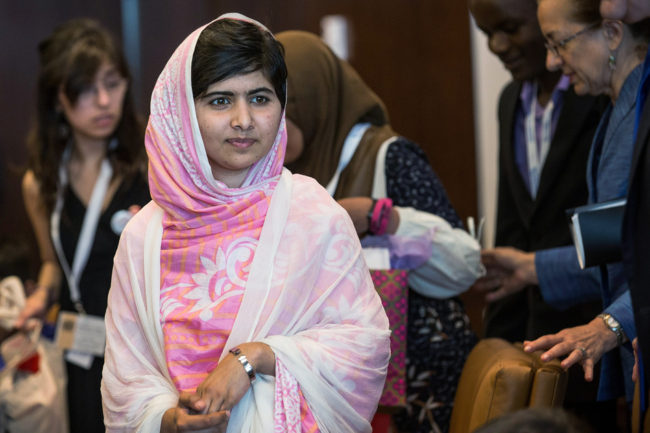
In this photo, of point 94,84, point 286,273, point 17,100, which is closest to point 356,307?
point 286,273

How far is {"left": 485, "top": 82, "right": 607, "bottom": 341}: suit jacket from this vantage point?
9.57 feet

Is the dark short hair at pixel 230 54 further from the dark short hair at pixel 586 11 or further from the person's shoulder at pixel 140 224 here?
the dark short hair at pixel 586 11

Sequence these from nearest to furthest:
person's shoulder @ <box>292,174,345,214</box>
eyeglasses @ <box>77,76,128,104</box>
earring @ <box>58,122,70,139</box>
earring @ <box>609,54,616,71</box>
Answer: person's shoulder @ <box>292,174,345,214</box>, earring @ <box>609,54,616,71</box>, eyeglasses @ <box>77,76,128,104</box>, earring @ <box>58,122,70,139</box>

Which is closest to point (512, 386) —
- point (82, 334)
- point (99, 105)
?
point (82, 334)

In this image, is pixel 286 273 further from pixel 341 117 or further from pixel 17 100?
pixel 17 100

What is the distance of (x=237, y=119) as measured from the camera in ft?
6.47

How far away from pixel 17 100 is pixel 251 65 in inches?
114

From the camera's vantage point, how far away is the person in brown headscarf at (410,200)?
2.67 meters

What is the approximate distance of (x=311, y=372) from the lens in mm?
1878

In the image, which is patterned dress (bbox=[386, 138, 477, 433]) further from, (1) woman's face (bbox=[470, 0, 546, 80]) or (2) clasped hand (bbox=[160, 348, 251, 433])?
(2) clasped hand (bbox=[160, 348, 251, 433])

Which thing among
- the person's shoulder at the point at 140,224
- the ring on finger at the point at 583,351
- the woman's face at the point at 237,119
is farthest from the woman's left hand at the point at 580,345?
the person's shoulder at the point at 140,224

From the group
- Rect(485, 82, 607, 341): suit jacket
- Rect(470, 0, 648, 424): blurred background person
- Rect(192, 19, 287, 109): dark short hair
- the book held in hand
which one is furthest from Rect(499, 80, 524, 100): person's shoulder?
Rect(192, 19, 287, 109): dark short hair

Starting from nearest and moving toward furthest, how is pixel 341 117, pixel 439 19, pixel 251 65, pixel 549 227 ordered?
pixel 251 65 → pixel 341 117 → pixel 549 227 → pixel 439 19

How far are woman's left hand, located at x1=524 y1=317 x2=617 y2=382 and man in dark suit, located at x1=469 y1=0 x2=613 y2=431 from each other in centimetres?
57
